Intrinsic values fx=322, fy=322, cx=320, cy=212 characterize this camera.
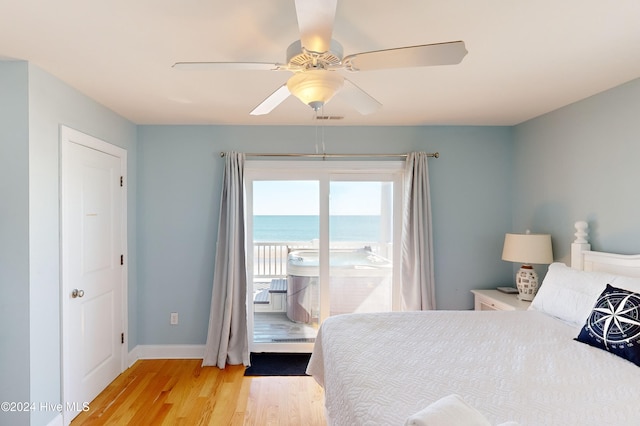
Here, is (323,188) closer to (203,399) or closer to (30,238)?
(203,399)

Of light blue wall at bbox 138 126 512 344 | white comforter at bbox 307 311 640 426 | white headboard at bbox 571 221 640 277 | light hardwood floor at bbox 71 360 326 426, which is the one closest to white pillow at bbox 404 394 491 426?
white comforter at bbox 307 311 640 426

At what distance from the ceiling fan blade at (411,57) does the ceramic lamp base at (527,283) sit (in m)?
2.38

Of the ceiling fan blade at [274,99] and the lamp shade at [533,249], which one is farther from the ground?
the ceiling fan blade at [274,99]

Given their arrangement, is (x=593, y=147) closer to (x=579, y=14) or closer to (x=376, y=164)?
(x=579, y=14)

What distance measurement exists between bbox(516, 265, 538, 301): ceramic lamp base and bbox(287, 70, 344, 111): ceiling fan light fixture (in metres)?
2.59

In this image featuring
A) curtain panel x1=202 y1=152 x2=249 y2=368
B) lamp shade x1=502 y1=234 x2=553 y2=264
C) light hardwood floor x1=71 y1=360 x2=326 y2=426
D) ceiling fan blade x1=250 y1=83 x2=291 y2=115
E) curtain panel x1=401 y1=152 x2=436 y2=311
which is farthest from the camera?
curtain panel x1=401 y1=152 x2=436 y2=311

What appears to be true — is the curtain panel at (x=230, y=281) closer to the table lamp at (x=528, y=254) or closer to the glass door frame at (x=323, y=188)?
the glass door frame at (x=323, y=188)

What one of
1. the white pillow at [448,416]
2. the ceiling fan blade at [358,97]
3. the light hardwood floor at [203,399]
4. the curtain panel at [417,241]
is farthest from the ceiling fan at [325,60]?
the light hardwood floor at [203,399]

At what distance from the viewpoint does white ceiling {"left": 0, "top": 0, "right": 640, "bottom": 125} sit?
58.1 inches

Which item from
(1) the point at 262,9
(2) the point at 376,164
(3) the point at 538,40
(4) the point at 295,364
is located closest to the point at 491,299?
(2) the point at 376,164

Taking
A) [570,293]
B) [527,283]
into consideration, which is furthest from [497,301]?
[570,293]

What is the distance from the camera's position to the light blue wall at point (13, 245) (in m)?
1.96

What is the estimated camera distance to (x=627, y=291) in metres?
1.81

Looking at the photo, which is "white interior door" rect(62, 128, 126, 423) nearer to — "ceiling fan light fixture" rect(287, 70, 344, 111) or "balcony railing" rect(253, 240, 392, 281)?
"balcony railing" rect(253, 240, 392, 281)
